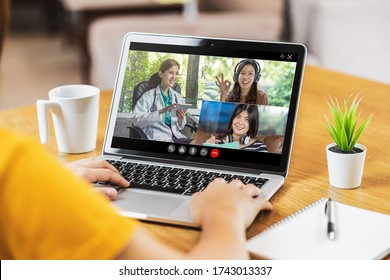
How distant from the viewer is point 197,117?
3.88 feet

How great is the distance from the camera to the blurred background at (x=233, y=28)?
3080mm

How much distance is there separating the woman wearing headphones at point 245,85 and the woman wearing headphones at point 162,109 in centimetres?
9

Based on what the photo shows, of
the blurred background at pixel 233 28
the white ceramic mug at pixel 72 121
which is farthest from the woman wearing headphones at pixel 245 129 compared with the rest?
the blurred background at pixel 233 28

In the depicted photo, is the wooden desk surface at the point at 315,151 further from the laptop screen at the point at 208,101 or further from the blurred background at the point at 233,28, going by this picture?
the blurred background at the point at 233,28

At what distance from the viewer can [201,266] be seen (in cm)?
80

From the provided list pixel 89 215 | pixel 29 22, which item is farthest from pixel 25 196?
pixel 29 22

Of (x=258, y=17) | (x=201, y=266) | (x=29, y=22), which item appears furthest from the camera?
(x=29, y=22)

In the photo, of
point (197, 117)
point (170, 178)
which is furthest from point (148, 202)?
point (197, 117)

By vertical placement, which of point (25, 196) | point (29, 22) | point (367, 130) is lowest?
point (29, 22)

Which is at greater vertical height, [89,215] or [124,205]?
[89,215]

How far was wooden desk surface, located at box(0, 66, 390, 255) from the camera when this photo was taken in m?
1.00

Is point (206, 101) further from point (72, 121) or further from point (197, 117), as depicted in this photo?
point (72, 121)

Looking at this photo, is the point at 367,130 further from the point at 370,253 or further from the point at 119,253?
the point at 119,253

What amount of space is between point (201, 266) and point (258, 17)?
2.86m
